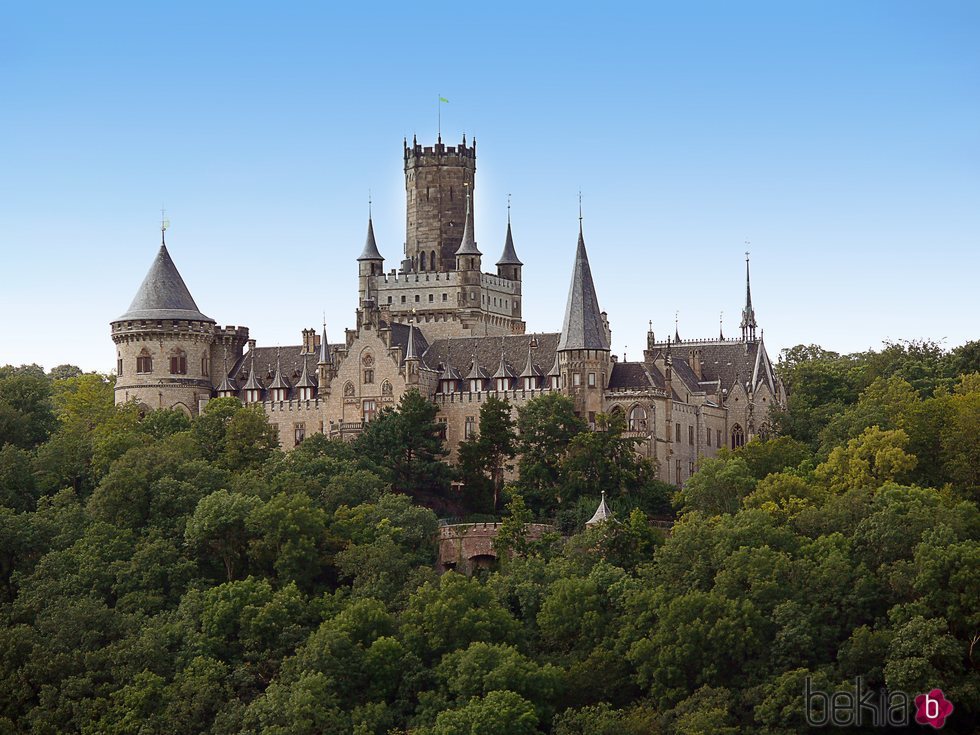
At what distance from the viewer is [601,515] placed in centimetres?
11000

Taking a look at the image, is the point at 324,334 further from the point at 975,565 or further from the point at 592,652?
the point at 975,565

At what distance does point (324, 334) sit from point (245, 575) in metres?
22.7

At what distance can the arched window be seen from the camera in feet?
397

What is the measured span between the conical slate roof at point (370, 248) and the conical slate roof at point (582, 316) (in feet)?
57.6

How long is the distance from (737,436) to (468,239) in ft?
62.3

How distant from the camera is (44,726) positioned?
99562mm

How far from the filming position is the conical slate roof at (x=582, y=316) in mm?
122375

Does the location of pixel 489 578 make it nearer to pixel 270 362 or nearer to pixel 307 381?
pixel 307 381

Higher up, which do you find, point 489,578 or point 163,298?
point 163,298

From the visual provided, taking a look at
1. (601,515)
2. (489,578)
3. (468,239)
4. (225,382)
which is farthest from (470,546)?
(468,239)

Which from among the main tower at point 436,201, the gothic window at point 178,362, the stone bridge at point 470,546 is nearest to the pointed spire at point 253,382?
the gothic window at point 178,362

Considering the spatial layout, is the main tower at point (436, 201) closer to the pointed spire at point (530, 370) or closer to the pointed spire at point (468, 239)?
the pointed spire at point (468, 239)

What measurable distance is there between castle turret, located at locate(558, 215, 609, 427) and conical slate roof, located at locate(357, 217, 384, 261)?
1871 cm

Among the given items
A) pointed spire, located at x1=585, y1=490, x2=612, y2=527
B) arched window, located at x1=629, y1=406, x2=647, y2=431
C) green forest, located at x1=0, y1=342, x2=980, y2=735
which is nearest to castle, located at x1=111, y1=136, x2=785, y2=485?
arched window, located at x1=629, y1=406, x2=647, y2=431
